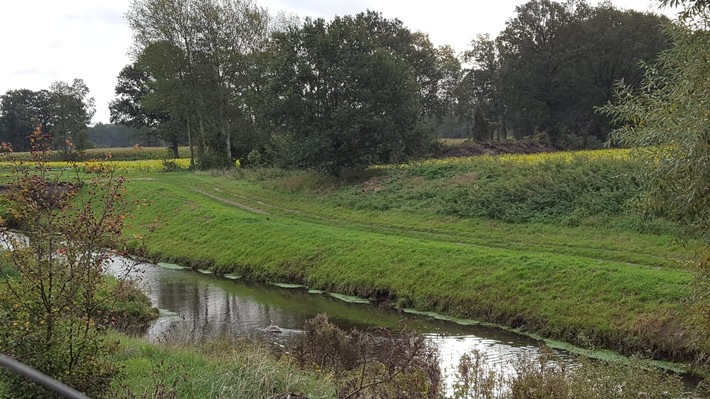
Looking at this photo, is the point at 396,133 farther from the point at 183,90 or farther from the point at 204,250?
the point at 183,90

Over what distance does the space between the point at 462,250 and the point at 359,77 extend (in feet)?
51.4

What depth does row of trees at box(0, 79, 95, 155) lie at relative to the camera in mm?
81000

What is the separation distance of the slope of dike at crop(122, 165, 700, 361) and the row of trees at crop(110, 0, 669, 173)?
3.59m

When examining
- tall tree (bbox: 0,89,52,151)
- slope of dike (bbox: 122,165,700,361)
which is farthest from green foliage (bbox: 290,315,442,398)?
tall tree (bbox: 0,89,52,151)

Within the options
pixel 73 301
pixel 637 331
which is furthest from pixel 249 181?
pixel 73 301

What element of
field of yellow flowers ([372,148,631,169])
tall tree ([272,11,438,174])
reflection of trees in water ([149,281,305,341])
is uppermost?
tall tree ([272,11,438,174])

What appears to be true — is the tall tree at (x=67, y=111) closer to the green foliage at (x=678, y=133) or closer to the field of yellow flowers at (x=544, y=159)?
the field of yellow flowers at (x=544, y=159)

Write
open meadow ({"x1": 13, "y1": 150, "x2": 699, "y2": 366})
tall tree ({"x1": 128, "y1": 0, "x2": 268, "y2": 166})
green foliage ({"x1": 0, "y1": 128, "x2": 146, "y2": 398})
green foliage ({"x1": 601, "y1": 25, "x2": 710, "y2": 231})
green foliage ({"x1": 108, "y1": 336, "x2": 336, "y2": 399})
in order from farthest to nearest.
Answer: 1. tall tree ({"x1": 128, "y1": 0, "x2": 268, "y2": 166})
2. open meadow ({"x1": 13, "y1": 150, "x2": 699, "y2": 366})
3. green foliage ({"x1": 601, "y1": 25, "x2": 710, "y2": 231})
4. green foliage ({"x1": 108, "y1": 336, "x2": 336, "y2": 399})
5. green foliage ({"x1": 0, "y1": 128, "x2": 146, "y2": 398})

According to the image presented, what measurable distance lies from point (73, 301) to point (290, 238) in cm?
Result: 1877

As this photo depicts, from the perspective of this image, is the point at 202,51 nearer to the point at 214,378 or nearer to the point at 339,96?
the point at 339,96

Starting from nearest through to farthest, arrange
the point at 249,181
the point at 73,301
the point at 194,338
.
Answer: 1. the point at 73,301
2. the point at 194,338
3. the point at 249,181

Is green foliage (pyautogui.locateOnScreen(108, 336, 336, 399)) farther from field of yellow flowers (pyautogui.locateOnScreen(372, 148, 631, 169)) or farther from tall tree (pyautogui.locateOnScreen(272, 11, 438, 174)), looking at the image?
tall tree (pyautogui.locateOnScreen(272, 11, 438, 174))

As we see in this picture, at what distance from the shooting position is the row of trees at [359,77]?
34.3 metres

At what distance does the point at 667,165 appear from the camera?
366 inches
